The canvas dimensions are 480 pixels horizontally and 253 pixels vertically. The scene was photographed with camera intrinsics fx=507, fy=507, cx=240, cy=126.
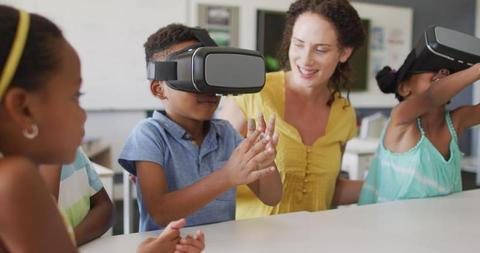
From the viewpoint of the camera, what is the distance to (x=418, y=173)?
3.96ft

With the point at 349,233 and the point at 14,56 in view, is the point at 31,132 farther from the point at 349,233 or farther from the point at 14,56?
the point at 349,233

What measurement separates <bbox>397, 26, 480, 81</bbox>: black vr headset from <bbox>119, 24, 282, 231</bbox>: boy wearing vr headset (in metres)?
0.43

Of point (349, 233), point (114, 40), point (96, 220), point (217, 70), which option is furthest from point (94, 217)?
point (114, 40)

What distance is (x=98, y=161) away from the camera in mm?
3566

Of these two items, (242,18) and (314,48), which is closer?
(314,48)

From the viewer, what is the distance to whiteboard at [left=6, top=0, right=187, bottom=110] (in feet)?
11.3

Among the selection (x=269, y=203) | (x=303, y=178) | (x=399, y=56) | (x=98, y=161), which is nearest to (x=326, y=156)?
(x=303, y=178)

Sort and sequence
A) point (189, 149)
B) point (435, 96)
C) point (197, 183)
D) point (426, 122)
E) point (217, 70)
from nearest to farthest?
point (217, 70) < point (197, 183) < point (189, 149) < point (435, 96) < point (426, 122)

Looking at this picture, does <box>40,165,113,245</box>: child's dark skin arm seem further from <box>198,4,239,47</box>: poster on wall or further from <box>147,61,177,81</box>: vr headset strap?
<box>198,4,239,47</box>: poster on wall

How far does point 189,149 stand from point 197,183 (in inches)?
4.7

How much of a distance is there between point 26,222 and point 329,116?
1.03m

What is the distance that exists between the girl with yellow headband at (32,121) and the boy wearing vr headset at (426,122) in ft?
2.91

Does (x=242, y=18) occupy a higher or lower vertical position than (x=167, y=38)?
lower

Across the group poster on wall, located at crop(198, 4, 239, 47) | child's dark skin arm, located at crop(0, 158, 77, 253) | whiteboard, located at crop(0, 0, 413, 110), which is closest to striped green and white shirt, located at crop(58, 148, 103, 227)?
child's dark skin arm, located at crop(0, 158, 77, 253)
